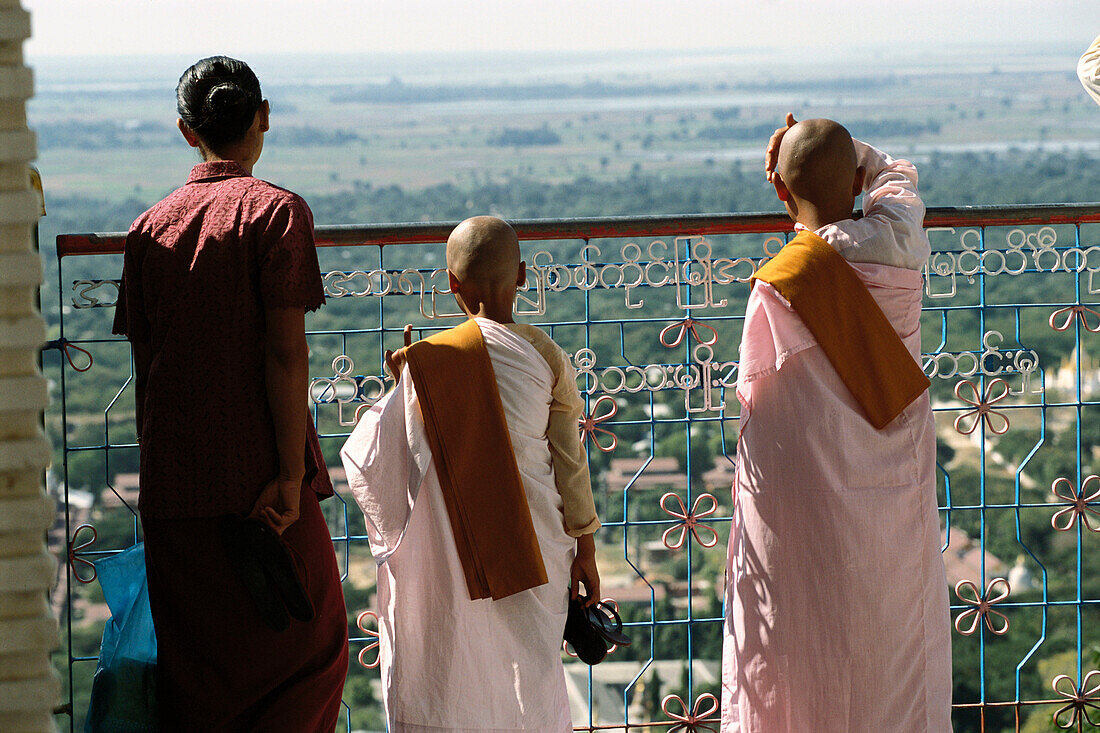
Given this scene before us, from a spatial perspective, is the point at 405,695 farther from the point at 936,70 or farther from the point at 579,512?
the point at 936,70

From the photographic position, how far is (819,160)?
2.50m

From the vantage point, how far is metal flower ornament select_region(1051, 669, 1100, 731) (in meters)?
3.08

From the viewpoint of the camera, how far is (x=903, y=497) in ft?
8.34

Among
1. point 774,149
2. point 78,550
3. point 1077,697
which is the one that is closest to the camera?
point 774,149

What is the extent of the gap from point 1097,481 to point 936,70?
72038mm

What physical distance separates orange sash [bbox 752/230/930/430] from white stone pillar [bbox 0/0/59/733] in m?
1.49

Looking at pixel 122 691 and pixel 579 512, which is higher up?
pixel 579 512

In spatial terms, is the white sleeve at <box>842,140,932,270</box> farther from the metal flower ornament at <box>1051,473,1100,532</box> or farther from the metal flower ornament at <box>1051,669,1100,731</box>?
the metal flower ornament at <box>1051,669,1100,731</box>

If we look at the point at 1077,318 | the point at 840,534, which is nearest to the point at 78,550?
the point at 840,534

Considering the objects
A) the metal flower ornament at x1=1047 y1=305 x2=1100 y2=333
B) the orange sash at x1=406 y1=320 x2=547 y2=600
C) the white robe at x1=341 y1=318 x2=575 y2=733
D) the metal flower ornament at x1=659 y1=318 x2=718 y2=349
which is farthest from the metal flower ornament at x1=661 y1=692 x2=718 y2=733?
the metal flower ornament at x1=1047 y1=305 x2=1100 y2=333

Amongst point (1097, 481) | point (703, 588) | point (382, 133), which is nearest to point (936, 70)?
point (382, 133)

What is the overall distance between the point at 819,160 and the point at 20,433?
5.59 ft

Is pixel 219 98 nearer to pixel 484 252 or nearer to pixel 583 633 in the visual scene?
pixel 484 252

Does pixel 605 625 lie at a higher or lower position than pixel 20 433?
lower
